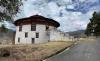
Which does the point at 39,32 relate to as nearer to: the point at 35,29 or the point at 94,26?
the point at 35,29

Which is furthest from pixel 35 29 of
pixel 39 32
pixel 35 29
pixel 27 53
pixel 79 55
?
pixel 79 55

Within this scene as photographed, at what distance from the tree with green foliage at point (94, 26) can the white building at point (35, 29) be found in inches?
1360

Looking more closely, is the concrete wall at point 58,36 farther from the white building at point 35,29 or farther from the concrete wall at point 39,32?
the concrete wall at point 39,32

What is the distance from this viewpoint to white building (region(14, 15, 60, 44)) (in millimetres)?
67000

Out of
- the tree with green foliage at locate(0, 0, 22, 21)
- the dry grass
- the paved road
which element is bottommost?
the paved road

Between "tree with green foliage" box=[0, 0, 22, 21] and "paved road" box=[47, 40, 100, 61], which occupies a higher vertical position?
"tree with green foliage" box=[0, 0, 22, 21]

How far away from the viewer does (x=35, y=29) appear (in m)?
67.9

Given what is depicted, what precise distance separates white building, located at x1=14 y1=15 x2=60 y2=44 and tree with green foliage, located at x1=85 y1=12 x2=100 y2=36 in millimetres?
34545

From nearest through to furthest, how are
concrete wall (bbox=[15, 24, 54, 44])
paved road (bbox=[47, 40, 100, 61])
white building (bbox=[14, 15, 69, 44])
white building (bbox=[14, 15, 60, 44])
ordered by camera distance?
paved road (bbox=[47, 40, 100, 61]) < concrete wall (bbox=[15, 24, 54, 44]) < white building (bbox=[14, 15, 69, 44]) < white building (bbox=[14, 15, 60, 44])

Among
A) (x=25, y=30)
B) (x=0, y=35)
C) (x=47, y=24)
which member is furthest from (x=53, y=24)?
(x=0, y=35)

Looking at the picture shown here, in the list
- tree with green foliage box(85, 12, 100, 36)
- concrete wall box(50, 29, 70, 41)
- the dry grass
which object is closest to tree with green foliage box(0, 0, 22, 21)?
the dry grass

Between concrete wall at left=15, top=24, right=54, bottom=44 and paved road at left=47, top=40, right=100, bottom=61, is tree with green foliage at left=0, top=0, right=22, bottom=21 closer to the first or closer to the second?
paved road at left=47, top=40, right=100, bottom=61

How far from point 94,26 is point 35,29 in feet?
130

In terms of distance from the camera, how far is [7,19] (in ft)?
98.9
